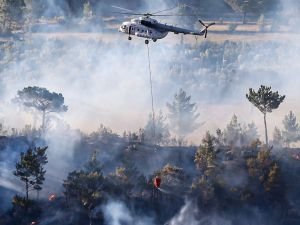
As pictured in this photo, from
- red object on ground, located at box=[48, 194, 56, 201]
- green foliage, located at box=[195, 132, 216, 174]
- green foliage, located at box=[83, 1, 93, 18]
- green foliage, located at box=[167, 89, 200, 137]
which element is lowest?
red object on ground, located at box=[48, 194, 56, 201]

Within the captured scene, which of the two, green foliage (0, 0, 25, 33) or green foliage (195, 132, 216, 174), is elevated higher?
green foliage (0, 0, 25, 33)

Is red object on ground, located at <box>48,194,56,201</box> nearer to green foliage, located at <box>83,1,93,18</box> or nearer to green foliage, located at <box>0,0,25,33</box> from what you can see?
green foliage, located at <box>0,0,25,33</box>

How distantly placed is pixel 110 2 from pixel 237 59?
45.7 metres

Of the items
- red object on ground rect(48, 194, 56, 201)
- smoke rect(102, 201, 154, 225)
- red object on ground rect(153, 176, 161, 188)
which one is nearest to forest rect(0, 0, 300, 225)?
smoke rect(102, 201, 154, 225)

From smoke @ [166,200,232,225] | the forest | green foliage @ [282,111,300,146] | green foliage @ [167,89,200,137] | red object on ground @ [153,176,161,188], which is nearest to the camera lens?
red object on ground @ [153,176,161,188]

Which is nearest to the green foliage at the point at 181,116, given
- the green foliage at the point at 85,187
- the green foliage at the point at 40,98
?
the green foliage at the point at 40,98

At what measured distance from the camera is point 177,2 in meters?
174

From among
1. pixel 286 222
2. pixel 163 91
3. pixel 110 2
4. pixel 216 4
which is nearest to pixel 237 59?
pixel 163 91

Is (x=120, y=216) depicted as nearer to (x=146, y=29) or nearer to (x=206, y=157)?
(x=206, y=157)

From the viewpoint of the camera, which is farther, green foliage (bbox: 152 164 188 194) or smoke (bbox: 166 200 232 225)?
green foliage (bbox: 152 164 188 194)

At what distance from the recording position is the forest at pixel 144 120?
76.9 meters

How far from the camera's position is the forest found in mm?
76875

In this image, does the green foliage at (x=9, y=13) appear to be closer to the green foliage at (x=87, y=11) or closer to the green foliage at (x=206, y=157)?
the green foliage at (x=87, y=11)

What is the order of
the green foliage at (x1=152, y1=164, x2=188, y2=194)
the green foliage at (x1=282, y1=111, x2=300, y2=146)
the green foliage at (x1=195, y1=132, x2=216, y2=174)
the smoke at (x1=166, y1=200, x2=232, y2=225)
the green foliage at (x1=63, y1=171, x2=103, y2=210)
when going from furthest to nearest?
the green foliage at (x1=282, y1=111, x2=300, y2=146), the green foliage at (x1=152, y1=164, x2=188, y2=194), the green foliage at (x1=195, y1=132, x2=216, y2=174), the smoke at (x1=166, y1=200, x2=232, y2=225), the green foliage at (x1=63, y1=171, x2=103, y2=210)
